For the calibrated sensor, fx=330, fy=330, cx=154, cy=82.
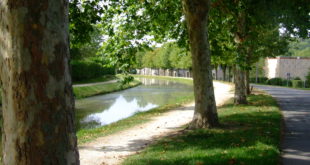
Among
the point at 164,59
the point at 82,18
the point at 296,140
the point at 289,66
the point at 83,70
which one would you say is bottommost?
the point at 296,140

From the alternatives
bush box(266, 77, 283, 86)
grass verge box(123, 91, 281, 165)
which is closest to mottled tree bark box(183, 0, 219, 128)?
Result: grass verge box(123, 91, 281, 165)

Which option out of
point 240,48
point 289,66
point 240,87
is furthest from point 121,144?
point 289,66

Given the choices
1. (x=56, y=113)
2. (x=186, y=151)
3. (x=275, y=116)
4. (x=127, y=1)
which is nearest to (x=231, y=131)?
(x=186, y=151)

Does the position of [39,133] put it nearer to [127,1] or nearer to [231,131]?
[231,131]

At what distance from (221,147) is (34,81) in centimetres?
575

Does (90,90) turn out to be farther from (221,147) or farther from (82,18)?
(221,147)

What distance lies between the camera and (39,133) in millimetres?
2959

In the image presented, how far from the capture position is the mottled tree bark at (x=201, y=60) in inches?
392

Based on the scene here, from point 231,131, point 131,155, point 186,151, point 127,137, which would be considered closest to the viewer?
point 186,151

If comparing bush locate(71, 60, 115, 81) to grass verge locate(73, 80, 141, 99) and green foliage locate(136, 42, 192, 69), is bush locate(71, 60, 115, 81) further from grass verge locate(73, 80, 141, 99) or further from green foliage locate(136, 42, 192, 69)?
green foliage locate(136, 42, 192, 69)

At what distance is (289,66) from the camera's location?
7075 centimetres

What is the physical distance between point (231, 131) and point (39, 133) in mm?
7865

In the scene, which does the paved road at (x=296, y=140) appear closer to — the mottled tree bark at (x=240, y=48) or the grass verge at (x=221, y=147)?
the grass verge at (x=221, y=147)

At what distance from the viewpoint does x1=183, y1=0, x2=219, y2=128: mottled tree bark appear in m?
9.96
